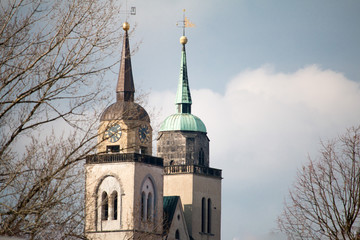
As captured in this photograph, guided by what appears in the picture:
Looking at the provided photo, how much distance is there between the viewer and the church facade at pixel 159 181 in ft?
282

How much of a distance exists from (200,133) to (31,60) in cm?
6922

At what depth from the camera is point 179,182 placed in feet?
332

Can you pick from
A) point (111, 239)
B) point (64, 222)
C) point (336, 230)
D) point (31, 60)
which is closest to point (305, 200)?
point (336, 230)

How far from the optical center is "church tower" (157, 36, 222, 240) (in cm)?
10075

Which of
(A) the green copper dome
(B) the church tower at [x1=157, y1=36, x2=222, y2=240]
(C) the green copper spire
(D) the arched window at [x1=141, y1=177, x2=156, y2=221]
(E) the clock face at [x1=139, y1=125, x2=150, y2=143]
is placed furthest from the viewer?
(C) the green copper spire

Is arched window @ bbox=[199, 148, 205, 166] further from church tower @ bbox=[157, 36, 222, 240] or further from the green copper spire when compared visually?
the green copper spire

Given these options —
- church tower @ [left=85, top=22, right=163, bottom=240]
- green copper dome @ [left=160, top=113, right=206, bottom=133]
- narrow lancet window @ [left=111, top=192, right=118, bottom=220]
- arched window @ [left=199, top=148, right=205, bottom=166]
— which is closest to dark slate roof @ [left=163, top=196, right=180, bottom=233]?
church tower @ [left=85, top=22, right=163, bottom=240]

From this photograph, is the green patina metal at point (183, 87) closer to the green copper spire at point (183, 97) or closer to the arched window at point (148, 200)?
the green copper spire at point (183, 97)

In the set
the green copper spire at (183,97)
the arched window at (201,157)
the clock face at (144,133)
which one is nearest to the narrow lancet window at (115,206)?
the clock face at (144,133)

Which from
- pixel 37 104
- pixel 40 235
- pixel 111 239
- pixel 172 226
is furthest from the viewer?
pixel 172 226

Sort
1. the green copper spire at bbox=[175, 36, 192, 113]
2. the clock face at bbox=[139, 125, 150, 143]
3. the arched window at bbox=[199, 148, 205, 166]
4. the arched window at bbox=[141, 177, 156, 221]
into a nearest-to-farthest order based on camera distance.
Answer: the clock face at bbox=[139, 125, 150, 143]
the arched window at bbox=[141, 177, 156, 221]
the arched window at bbox=[199, 148, 205, 166]
the green copper spire at bbox=[175, 36, 192, 113]

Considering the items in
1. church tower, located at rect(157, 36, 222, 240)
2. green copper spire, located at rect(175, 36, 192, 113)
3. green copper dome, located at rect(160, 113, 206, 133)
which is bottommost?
church tower, located at rect(157, 36, 222, 240)

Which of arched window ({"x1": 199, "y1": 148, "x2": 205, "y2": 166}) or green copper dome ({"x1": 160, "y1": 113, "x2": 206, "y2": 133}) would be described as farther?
arched window ({"x1": 199, "y1": 148, "x2": 205, "y2": 166})

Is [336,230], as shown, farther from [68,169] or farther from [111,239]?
[111,239]
